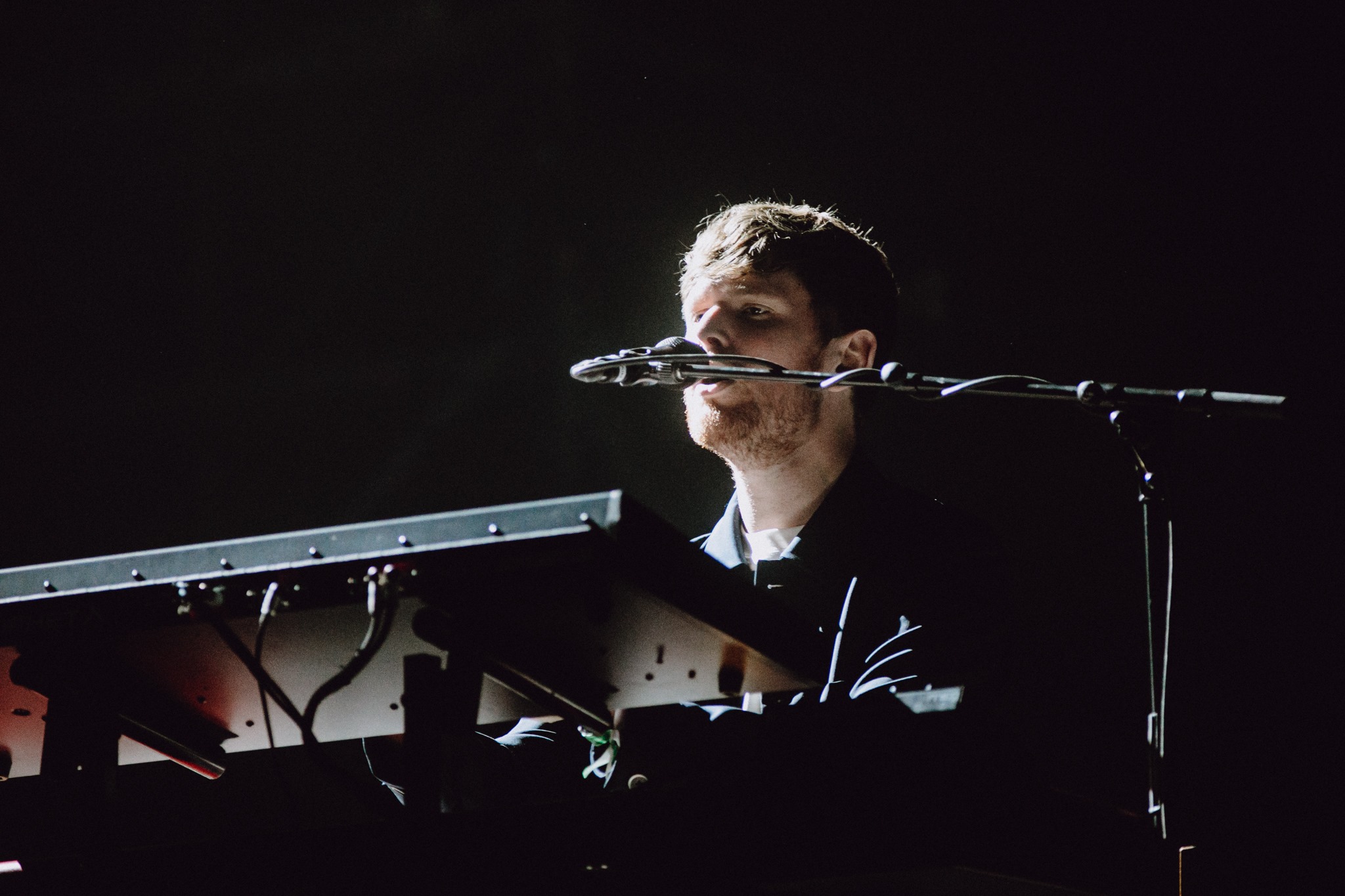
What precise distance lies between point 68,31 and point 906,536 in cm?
320

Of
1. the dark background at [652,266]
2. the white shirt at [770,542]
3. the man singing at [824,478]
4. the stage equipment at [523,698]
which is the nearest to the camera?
the stage equipment at [523,698]

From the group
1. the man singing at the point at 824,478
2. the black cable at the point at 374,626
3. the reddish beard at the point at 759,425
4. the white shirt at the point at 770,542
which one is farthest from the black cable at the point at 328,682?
the reddish beard at the point at 759,425

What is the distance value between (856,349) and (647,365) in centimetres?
122

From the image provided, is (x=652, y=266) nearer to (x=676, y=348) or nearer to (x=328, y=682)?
(x=676, y=348)

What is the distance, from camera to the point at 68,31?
358cm

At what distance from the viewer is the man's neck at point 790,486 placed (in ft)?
8.02

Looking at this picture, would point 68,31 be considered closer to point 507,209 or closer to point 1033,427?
point 507,209

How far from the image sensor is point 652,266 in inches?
130

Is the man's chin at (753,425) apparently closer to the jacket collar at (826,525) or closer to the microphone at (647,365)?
the jacket collar at (826,525)

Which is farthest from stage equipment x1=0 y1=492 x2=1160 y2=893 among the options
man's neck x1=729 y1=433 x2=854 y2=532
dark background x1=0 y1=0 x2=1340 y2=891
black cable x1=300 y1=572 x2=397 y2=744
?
dark background x1=0 y1=0 x2=1340 y2=891

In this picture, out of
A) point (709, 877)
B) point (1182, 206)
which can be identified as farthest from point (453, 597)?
point (1182, 206)

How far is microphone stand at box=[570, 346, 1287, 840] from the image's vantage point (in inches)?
47.6

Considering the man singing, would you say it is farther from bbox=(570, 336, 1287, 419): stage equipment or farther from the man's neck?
bbox=(570, 336, 1287, 419): stage equipment

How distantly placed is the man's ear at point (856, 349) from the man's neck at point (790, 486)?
0.27 meters
